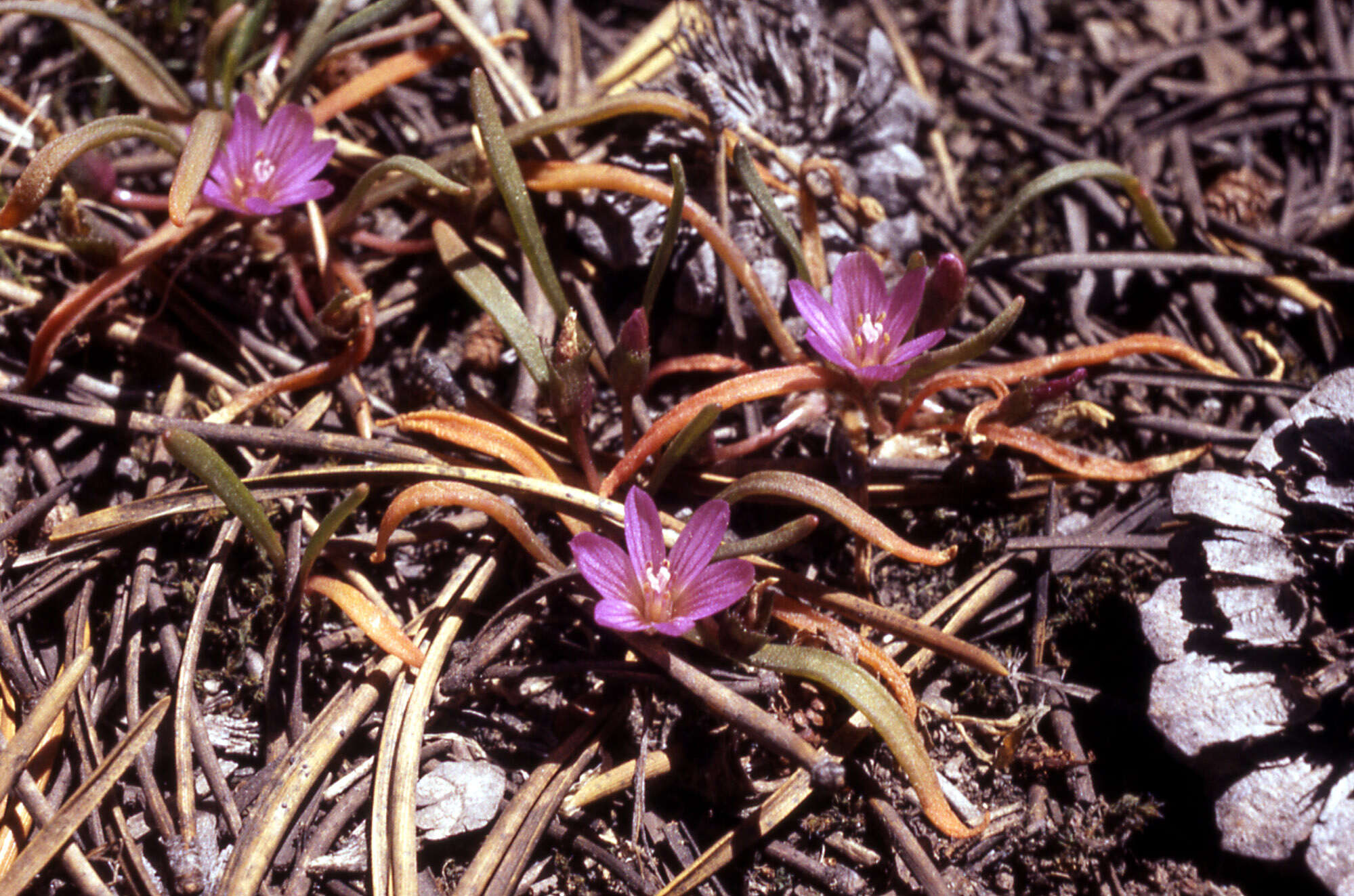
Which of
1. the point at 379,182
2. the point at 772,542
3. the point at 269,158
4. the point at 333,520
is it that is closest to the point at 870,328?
the point at 772,542

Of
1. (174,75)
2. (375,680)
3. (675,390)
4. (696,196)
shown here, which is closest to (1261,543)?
(675,390)

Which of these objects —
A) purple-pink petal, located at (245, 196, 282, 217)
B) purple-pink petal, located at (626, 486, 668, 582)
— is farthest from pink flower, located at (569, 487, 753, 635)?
purple-pink petal, located at (245, 196, 282, 217)

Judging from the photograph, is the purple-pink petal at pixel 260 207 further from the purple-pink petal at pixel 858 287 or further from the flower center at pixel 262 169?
the purple-pink petal at pixel 858 287

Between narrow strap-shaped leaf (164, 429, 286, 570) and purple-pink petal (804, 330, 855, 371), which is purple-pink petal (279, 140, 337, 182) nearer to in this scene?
narrow strap-shaped leaf (164, 429, 286, 570)

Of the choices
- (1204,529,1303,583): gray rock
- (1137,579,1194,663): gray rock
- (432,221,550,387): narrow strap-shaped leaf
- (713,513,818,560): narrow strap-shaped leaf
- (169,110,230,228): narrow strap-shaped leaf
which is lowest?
(1137,579,1194,663): gray rock

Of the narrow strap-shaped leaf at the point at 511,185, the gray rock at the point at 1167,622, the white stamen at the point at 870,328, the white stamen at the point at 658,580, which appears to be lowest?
the gray rock at the point at 1167,622

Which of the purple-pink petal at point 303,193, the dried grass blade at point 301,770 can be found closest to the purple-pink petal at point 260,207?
the purple-pink petal at point 303,193

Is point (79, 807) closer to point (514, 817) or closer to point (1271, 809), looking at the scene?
point (514, 817)

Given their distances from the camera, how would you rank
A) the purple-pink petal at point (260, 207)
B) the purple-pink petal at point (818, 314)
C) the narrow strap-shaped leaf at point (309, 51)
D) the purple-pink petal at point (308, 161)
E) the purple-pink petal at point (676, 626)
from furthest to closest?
the narrow strap-shaped leaf at point (309, 51) → the purple-pink petal at point (308, 161) → the purple-pink petal at point (260, 207) → the purple-pink petal at point (818, 314) → the purple-pink petal at point (676, 626)
